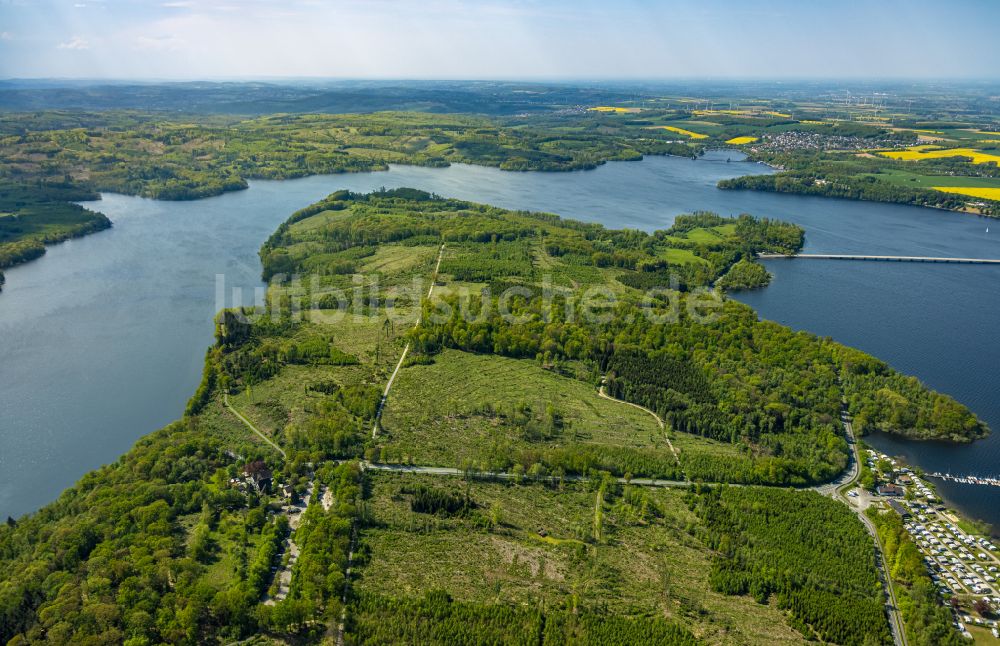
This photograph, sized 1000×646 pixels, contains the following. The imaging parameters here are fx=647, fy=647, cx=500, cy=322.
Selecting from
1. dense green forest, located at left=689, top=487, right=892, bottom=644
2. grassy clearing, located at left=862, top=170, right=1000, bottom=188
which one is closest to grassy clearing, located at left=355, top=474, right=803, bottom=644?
dense green forest, located at left=689, top=487, right=892, bottom=644

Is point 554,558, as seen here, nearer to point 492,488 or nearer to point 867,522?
point 492,488

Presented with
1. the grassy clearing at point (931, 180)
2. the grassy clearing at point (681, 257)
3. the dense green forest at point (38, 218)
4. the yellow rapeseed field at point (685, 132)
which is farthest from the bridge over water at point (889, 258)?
the yellow rapeseed field at point (685, 132)

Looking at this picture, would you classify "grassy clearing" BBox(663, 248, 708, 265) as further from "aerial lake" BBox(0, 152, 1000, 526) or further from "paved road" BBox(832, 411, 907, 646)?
"paved road" BBox(832, 411, 907, 646)

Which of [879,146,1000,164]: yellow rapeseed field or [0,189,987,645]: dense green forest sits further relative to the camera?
[879,146,1000,164]: yellow rapeseed field

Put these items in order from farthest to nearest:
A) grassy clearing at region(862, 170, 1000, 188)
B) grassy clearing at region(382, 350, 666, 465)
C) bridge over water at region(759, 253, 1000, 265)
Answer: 1. grassy clearing at region(862, 170, 1000, 188)
2. bridge over water at region(759, 253, 1000, 265)
3. grassy clearing at region(382, 350, 666, 465)

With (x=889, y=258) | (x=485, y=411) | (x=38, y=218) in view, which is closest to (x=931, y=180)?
(x=889, y=258)

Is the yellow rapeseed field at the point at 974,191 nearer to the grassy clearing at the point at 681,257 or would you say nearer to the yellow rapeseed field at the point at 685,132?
the grassy clearing at the point at 681,257
